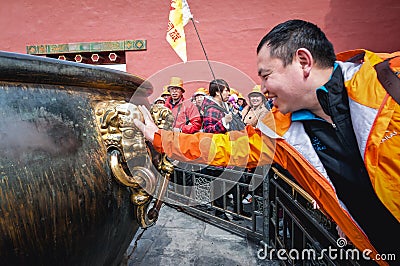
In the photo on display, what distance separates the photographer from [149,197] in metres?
1.05

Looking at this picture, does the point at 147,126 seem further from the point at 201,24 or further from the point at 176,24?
the point at 201,24

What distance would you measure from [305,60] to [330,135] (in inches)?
11.9

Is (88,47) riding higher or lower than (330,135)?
higher

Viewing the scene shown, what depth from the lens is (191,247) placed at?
2.01 metres

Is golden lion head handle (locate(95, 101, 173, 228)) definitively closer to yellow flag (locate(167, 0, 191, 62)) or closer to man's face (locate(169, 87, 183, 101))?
man's face (locate(169, 87, 183, 101))

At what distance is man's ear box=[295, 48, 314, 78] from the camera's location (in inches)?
38.3

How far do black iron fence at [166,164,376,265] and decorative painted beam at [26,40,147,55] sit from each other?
368cm

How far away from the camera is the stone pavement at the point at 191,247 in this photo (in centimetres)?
183

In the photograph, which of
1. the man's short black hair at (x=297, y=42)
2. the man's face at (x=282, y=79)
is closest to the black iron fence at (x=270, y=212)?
the man's face at (x=282, y=79)

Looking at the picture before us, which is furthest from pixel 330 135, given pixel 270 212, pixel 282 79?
pixel 270 212

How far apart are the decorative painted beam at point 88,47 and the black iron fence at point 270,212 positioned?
3675 mm

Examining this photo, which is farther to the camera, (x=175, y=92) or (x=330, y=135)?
(x=175, y=92)

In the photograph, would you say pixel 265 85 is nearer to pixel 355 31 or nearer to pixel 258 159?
pixel 258 159

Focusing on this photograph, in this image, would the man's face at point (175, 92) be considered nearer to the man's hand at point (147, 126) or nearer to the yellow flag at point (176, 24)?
the yellow flag at point (176, 24)
